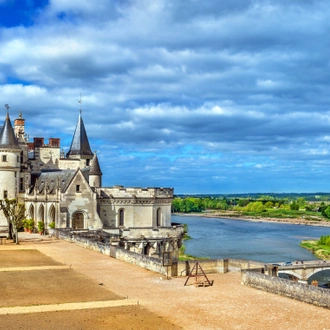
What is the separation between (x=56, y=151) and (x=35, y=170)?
12.1 feet

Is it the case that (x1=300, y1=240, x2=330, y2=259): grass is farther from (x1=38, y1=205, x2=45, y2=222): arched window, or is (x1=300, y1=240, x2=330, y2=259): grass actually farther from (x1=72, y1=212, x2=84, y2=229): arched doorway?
(x1=38, y1=205, x2=45, y2=222): arched window

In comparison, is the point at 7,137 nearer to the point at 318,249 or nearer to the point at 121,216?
the point at 121,216

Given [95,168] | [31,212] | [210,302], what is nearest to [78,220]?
[31,212]

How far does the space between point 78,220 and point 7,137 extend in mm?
11011

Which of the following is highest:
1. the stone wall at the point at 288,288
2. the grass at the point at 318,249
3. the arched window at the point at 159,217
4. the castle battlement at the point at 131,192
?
the castle battlement at the point at 131,192

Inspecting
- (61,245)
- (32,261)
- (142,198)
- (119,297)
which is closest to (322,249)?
(142,198)

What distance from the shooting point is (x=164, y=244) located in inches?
1908

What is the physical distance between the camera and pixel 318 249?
72438 mm

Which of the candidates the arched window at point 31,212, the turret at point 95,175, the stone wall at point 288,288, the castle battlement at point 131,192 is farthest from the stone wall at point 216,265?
the arched window at point 31,212

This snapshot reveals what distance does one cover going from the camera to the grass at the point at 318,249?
67.3 metres

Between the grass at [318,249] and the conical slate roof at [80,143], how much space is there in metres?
32.3

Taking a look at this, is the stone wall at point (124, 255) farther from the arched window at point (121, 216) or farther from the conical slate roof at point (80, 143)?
the conical slate roof at point (80, 143)

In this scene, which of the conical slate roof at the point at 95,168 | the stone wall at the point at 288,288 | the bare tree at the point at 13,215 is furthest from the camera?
the conical slate roof at the point at 95,168

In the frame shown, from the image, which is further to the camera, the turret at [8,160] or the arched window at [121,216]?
the arched window at [121,216]
